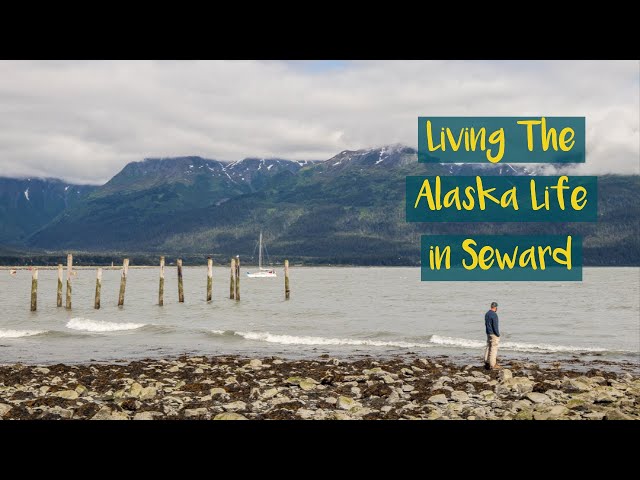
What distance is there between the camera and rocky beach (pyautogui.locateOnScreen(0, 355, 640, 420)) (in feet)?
53.6

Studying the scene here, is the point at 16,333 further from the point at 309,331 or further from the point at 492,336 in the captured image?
the point at 492,336

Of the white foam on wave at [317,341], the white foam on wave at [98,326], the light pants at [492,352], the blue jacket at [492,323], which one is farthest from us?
the white foam on wave at [98,326]

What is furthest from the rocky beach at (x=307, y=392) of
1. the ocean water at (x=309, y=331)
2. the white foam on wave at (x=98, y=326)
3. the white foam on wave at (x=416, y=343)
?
the white foam on wave at (x=98, y=326)

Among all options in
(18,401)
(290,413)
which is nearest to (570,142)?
(290,413)

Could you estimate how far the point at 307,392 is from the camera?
19.8m

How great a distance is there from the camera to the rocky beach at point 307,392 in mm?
16344

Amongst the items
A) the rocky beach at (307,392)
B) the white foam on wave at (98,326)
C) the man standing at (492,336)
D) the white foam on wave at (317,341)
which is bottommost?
the white foam on wave at (98,326)

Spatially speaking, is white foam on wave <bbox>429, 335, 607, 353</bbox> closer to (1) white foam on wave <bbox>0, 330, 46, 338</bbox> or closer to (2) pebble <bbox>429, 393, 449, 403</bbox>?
(2) pebble <bbox>429, 393, 449, 403</bbox>

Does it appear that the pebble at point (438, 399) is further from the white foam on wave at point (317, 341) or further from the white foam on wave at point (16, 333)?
the white foam on wave at point (16, 333)

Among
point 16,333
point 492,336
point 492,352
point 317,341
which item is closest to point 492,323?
point 492,336
